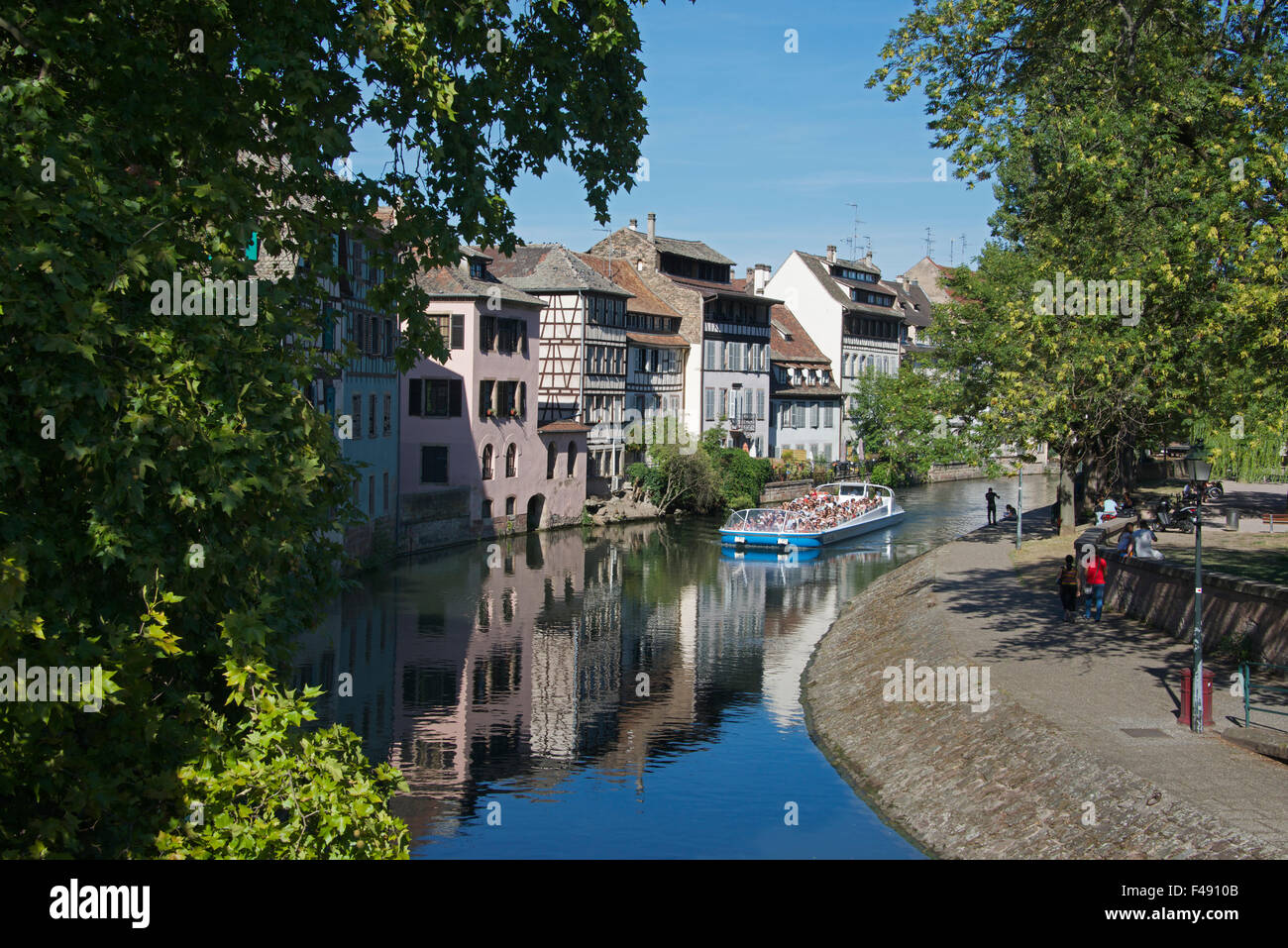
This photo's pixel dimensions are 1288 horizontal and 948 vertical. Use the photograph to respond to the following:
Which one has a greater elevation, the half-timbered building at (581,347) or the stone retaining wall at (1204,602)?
the half-timbered building at (581,347)

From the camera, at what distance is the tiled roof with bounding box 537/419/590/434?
5431 centimetres

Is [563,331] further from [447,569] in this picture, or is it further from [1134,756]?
[1134,756]

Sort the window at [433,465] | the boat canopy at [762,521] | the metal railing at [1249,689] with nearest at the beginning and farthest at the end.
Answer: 1. the metal railing at [1249,689]
2. the window at [433,465]
3. the boat canopy at [762,521]

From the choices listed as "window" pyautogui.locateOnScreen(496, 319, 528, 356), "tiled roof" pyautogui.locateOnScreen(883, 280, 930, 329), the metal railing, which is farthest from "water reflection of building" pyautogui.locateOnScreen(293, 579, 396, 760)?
"tiled roof" pyautogui.locateOnScreen(883, 280, 930, 329)

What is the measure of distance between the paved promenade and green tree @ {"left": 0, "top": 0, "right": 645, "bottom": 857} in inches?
372

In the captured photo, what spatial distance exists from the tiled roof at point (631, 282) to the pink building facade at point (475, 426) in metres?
11.2

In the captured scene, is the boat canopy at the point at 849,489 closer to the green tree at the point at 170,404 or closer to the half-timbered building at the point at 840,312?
the half-timbered building at the point at 840,312

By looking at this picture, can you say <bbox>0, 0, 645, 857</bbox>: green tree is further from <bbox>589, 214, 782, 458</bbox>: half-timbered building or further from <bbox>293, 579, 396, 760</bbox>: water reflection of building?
<bbox>589, 214, 782, 458</bbox>: half-timbered building

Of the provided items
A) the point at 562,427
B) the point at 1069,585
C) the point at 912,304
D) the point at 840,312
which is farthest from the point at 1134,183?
the point at 912,304

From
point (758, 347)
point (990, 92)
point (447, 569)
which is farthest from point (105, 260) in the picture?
point (758, 347)

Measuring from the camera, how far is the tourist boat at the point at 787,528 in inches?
2048

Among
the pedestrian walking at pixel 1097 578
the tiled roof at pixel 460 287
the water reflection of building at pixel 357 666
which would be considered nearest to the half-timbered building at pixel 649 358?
the tiled roof at pixel 460 287

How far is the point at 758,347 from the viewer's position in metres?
74.8

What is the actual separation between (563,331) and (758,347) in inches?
795
